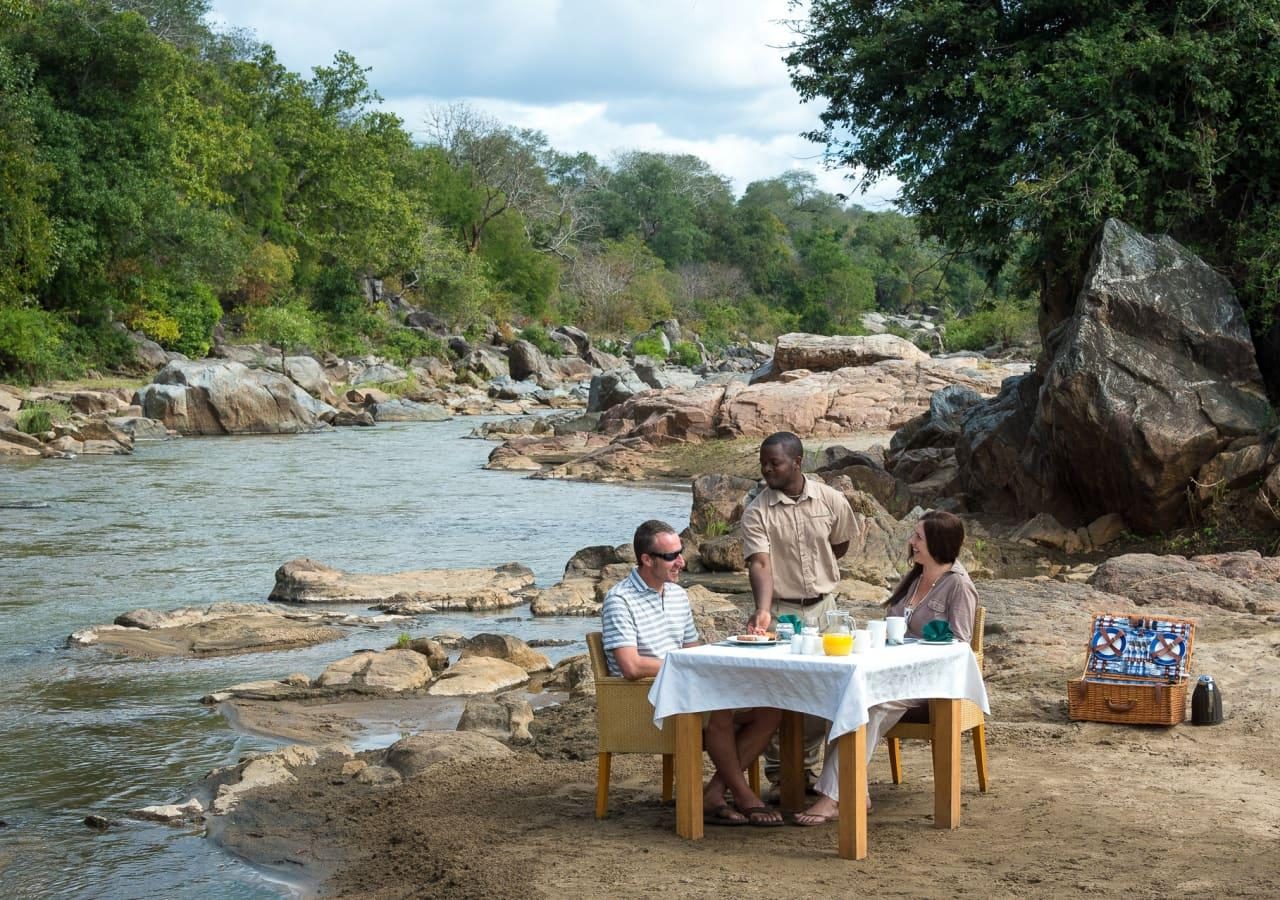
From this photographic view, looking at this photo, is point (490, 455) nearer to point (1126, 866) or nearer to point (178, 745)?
point (178, 745)

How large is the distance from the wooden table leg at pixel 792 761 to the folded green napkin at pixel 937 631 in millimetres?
622

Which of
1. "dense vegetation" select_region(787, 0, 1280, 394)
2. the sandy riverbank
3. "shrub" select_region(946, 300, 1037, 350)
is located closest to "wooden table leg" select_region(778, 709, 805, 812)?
the sandy riverbank

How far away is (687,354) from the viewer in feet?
217

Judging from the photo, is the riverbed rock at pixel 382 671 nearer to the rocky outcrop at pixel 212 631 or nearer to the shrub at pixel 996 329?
the rocky outcrop at pixel 212 631

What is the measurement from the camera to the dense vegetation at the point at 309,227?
3541 cm

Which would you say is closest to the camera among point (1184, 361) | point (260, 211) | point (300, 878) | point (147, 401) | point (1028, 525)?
point (300, 878)

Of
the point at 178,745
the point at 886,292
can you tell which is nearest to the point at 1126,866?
the point at 178,745

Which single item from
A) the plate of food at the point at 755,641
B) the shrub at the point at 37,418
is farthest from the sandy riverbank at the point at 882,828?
the shrub at the point at 37,418

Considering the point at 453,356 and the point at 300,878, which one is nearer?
the point at 300,878

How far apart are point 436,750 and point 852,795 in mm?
2805

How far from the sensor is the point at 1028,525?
1609 centimetres

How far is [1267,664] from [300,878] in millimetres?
5583

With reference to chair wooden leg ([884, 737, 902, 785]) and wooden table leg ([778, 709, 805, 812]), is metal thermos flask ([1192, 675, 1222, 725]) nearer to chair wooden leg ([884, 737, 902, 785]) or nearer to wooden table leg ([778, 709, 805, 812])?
chair wooden leg ([884, 737, 902, 785])

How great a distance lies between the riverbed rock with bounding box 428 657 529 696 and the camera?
971 centimetres
